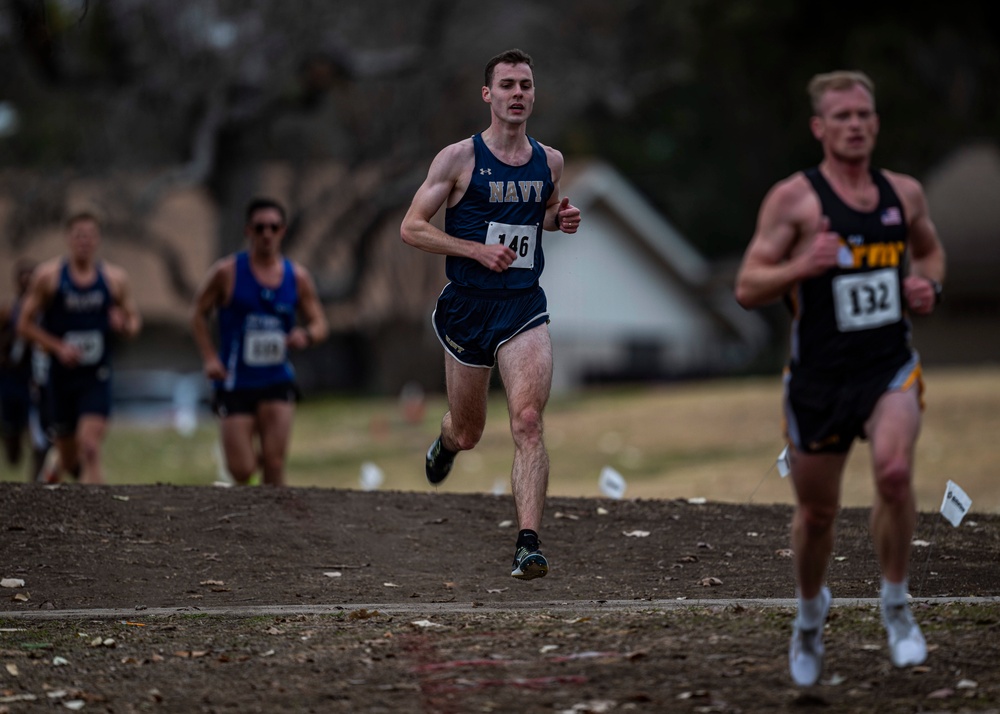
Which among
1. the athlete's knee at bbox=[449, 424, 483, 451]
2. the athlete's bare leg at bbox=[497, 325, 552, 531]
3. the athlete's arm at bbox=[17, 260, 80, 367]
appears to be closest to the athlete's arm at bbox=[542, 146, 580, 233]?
the athlete's bare leg at bbox=[497, 325, 552, 531]

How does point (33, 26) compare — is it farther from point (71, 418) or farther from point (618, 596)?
point (618, 596)

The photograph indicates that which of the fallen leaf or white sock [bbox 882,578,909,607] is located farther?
the fallen leaf

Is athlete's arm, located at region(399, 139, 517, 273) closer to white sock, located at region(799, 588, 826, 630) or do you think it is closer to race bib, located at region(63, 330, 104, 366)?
white sock, located at region(799, 588, 826, 630)

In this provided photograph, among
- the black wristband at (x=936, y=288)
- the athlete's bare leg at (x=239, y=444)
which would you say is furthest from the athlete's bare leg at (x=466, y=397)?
the athlete's bare leg at (x=239, y=444)

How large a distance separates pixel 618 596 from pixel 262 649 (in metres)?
2.33

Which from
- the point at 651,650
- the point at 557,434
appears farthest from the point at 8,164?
the point at 651,650

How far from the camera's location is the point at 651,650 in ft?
21.7

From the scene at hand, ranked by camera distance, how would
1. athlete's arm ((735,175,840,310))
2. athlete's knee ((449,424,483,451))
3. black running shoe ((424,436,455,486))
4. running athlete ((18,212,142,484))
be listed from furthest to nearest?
running athlete ((18,212,142,484)), black running shoe ((424,436,455,486)), athlete's knee ((449,424,483,451)), athlete's arm ((735,175,840,310))

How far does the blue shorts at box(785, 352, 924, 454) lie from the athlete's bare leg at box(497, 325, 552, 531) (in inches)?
86.4

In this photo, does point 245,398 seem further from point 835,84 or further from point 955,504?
point 835,84

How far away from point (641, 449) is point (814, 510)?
17146 millimetres

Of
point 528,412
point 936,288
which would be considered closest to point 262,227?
point 528,412

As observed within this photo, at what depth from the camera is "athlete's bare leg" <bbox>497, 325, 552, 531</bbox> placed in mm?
8148

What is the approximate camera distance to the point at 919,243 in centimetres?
635
